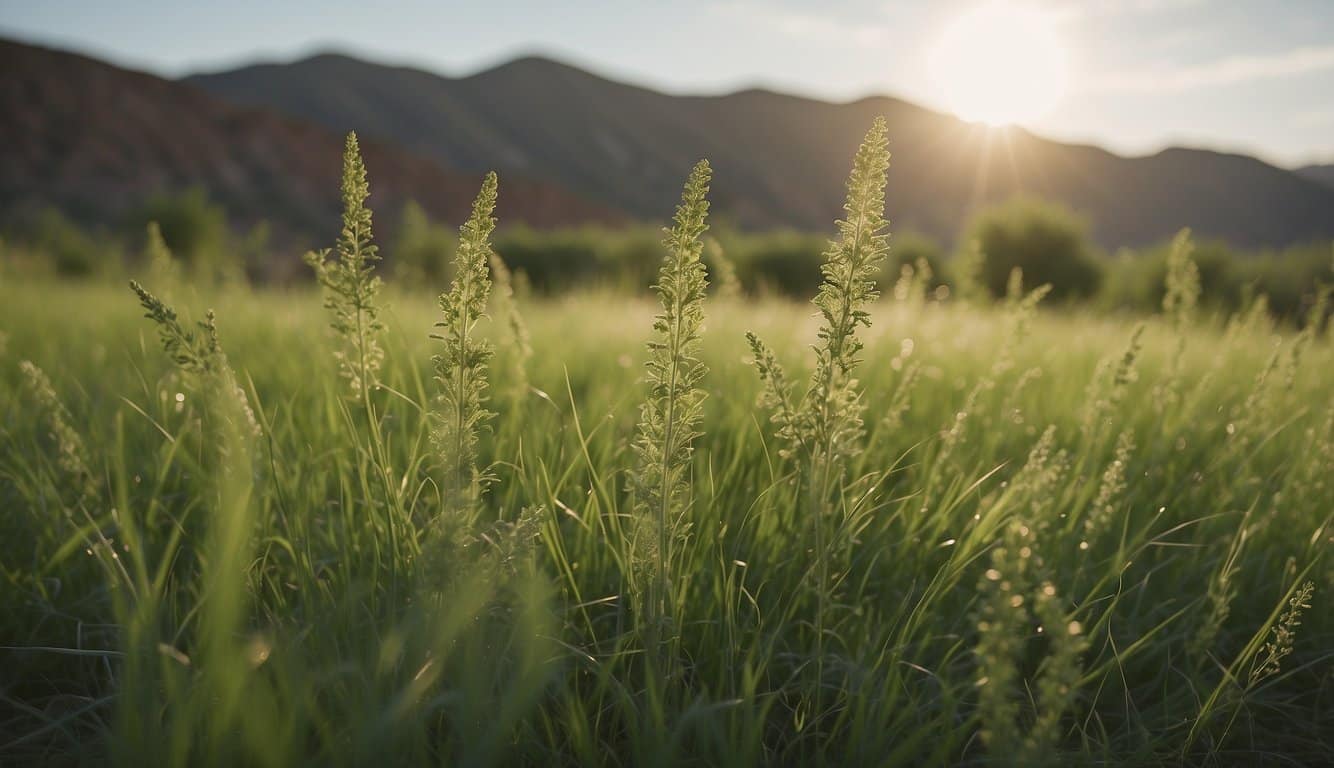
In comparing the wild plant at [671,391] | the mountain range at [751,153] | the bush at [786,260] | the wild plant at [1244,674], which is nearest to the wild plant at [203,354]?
the wild plant at [671,391]

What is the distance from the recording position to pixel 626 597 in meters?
1.39

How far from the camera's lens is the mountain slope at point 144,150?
99.5 ft

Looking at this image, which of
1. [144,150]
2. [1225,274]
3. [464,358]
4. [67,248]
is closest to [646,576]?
[464,358]

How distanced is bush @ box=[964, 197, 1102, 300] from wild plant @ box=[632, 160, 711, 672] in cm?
1869

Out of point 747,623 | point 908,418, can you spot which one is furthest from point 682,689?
point 908,418

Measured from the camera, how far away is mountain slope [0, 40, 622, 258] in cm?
3033

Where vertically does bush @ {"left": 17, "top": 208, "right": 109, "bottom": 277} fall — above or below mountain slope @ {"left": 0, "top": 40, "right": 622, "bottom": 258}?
below

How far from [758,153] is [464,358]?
121622 mm

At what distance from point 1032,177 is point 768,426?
119869 mm

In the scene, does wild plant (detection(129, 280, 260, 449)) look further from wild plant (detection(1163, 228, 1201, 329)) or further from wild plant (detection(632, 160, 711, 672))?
wild plant (detection(1163, 228, 1201, 329))

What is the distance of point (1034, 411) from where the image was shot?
255cm

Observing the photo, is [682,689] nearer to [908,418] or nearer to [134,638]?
[134,638]

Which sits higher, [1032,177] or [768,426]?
[1032,177]

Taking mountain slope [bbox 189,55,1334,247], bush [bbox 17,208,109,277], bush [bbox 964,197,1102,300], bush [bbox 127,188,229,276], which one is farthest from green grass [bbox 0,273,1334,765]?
mountain slope [bbox 189,55,1334,247]
